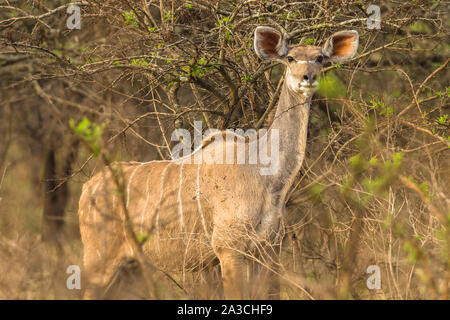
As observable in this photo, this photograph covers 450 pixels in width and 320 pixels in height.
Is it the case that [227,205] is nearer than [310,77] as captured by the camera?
No

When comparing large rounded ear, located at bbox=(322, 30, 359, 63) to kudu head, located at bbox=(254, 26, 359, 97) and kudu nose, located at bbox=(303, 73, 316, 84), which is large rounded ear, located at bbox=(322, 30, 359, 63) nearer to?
kudu head, located at bbox=(254, 26, 359, 97)

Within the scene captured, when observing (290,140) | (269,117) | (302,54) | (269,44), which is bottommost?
(290,140)

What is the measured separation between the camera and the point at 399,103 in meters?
5.39

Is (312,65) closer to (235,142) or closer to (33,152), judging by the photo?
(235,142)

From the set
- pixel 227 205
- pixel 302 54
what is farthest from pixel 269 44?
pixel 227 205

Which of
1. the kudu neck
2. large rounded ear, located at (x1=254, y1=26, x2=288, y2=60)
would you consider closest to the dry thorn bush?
large rounded ear, located at (x1=254, y1=26, x2=288, y2=60)

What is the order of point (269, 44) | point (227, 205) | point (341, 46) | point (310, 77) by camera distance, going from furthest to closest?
point (341, 46), point (269, 44), point (227, 205), point (310, 77)

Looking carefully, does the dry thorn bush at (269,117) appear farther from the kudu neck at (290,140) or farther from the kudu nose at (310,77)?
the kudu neck at (290,140)

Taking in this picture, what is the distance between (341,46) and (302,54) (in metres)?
0.39

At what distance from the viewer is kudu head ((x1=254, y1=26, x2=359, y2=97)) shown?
436 centimetres

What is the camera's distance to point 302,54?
448cm

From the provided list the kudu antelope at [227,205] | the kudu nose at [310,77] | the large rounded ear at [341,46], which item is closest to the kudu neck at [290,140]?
the kudu antelope at [227,205]

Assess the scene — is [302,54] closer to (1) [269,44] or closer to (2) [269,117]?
(1) [269,44]
